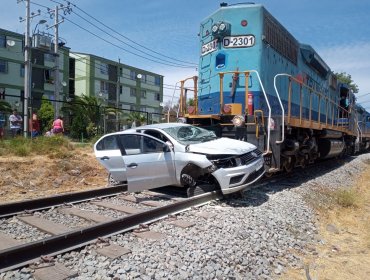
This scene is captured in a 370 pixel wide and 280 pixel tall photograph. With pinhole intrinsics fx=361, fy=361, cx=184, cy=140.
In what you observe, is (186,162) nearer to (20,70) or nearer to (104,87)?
(20,70)

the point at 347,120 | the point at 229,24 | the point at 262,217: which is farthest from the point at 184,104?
the point at 347,120

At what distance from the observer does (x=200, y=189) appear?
6.96m

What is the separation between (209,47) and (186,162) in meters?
4.13

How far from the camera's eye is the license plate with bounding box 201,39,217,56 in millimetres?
9422

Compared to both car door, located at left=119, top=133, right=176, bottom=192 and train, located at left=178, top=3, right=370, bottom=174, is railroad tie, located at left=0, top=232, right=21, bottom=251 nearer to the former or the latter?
car door, located at left=119, top=133, right=176, bottom=192

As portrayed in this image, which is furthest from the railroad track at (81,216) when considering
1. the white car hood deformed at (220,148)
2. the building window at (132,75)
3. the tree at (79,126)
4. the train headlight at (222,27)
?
the building window at (132,75)

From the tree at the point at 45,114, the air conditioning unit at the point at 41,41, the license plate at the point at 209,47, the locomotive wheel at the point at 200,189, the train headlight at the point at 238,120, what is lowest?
the locomotive wheel at the point at 200,189

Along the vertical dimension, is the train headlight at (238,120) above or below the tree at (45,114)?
below

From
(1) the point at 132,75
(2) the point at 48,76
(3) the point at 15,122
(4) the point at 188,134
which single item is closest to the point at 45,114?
(2) the point at 48,76

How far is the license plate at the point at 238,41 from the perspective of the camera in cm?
909

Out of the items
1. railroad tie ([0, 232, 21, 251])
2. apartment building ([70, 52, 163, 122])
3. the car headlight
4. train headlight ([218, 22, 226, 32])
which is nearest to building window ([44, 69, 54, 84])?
apartment building ([70, 52, 163, 122])

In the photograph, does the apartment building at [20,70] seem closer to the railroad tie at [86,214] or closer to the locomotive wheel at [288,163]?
the locomotive wheel at [288,163]

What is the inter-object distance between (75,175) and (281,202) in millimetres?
5904

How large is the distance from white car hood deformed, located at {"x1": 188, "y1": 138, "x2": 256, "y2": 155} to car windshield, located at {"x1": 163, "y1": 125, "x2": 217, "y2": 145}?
1.03 feet
